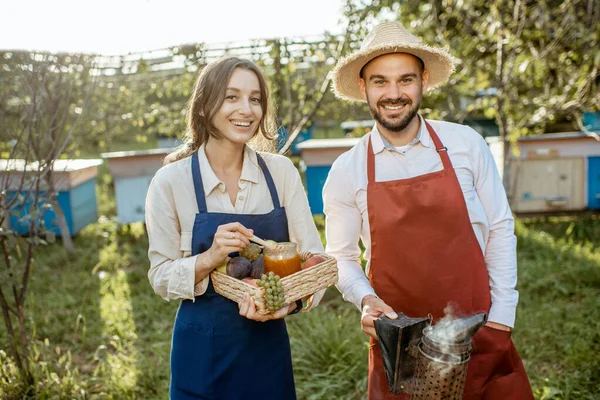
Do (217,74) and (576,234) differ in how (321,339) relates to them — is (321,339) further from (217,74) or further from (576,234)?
(576,234)

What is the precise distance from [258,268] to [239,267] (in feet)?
0.21

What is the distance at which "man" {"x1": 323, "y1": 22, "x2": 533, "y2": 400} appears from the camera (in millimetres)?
2172

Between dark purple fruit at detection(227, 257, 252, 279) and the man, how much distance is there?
0.46 metres

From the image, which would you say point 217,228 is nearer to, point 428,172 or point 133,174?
point 428,172

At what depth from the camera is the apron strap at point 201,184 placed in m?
2.09

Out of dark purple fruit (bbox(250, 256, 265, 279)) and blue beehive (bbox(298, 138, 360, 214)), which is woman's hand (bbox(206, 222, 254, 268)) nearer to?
dark purple fruit (bbox(250, 256, 265, 279))

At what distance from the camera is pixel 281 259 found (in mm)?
1933

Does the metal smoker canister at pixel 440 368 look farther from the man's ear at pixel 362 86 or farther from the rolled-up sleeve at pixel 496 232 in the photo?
the man's ear at pixel 362 86

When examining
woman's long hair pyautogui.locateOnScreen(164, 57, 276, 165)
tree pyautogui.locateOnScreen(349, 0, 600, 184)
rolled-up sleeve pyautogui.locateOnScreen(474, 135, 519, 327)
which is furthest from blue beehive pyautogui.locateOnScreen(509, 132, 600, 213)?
woman's long hair pyautogui.locateOnScreen(164, 57, 276, 165)

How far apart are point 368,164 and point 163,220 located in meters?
0.83

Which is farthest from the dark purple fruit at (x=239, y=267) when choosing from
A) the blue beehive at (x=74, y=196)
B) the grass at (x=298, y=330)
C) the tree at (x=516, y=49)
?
the blue beehive at (x=74, y=196)

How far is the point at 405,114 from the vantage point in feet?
7.38

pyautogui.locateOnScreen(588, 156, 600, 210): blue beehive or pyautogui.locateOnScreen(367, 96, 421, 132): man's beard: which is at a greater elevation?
pyautogui.locateOnScreen(367, 96, 421, 132): man's beard

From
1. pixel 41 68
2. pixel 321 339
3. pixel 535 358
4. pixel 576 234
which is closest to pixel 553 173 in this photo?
pixel 576 234
